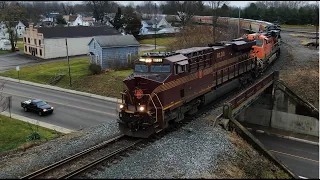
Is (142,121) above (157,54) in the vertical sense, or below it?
below

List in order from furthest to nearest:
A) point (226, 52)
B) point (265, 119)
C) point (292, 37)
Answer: point (292, 37) → point (265, 119) → point (226, 52)

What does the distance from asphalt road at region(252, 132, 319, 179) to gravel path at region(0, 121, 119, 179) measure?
45.8 feet

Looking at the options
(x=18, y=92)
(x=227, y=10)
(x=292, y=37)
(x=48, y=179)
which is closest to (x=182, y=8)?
(x=227, y=10)

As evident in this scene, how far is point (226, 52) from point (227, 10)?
80.5 m

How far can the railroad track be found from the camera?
13882 mm

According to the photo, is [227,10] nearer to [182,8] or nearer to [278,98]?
[182,8]

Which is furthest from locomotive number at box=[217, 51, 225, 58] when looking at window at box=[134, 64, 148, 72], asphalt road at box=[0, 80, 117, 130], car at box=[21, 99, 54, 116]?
car at box=[21, 99, 54, 116]

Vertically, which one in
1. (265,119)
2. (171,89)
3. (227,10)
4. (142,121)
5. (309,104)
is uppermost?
(227,10)

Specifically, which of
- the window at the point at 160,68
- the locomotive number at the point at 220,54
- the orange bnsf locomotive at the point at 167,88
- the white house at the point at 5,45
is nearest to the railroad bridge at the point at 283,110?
the locomotive number at the point at 220,54

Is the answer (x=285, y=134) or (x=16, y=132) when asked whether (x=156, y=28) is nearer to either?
(x=285, y=134)

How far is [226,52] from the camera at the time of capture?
2595 cm

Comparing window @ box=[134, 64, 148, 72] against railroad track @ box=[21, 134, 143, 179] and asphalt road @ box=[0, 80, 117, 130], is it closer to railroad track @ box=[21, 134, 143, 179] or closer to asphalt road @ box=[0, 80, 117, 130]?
railroad track @ box=[21, 134, 143, 179]

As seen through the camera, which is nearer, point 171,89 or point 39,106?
point 171,89

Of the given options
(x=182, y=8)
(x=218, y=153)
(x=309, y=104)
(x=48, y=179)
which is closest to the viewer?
(x=48, y=179)
